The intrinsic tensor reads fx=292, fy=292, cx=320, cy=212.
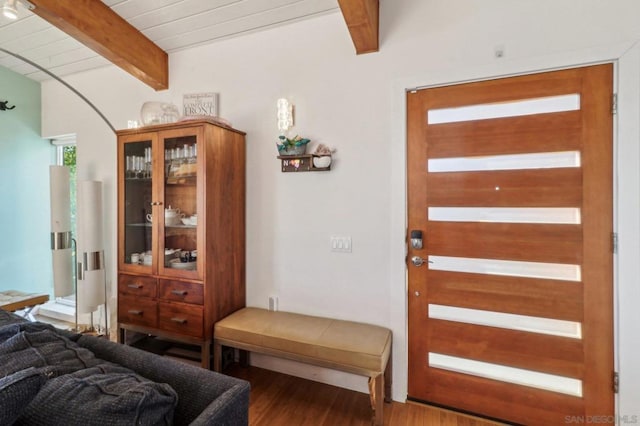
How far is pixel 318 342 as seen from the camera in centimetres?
182

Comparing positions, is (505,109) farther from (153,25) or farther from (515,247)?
(153,25)

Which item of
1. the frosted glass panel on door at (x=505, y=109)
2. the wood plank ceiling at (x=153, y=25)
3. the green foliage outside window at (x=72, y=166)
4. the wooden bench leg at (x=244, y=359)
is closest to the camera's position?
the frosted glass panel on door at (x=505, y=109)

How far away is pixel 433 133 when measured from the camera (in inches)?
75.6

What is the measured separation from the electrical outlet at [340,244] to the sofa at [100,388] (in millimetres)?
1253

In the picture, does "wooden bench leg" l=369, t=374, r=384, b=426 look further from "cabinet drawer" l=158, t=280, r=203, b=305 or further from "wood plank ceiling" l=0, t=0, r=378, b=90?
"wood plank ceiling" l=0, t=0, r=378, b=90

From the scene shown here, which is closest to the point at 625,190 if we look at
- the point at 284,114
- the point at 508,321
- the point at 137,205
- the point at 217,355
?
the point at 508,321

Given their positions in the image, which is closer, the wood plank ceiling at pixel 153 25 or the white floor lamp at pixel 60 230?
the wood plank ceiling at pixel 153 25

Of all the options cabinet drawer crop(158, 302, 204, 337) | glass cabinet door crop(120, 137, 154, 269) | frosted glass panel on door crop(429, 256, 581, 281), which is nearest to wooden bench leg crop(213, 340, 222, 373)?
cabinet drawer crop(158, 302, 204, 337)

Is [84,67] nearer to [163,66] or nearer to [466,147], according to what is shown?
[163,66]

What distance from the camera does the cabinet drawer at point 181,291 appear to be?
2.07 meters

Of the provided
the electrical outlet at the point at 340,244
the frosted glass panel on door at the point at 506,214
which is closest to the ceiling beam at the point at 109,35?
the electrical outlet at the point at 340,244

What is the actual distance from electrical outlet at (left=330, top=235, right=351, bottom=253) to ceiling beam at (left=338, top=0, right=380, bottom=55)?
1.32 m

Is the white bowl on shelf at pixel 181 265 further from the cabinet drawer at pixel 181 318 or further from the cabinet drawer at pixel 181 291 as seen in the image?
the cabinet drawer at pixel 181 318

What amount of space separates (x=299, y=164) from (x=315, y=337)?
3.95ft
